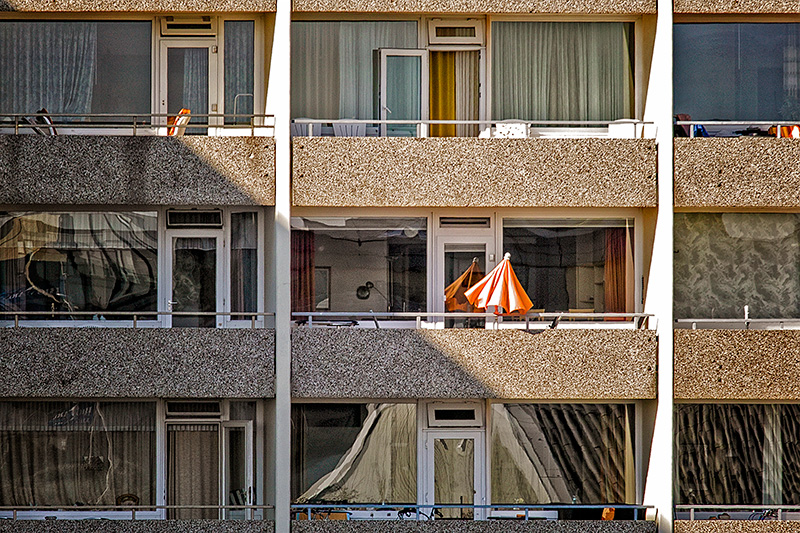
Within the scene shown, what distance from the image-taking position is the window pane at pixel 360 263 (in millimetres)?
11266

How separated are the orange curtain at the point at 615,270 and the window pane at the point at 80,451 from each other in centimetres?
586

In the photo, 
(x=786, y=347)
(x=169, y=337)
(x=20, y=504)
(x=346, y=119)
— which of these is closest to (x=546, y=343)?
(x=786, y=347)

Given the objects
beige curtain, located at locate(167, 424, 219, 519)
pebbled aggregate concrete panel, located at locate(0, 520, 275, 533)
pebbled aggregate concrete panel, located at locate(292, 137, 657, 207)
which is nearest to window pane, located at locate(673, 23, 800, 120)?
pebbled aggregate concrete panel, located at locate(292, 137, 657, 207)

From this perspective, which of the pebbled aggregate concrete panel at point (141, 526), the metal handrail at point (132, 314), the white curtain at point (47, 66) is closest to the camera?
the pebbled aggregate concrete panel at point (141, 526)

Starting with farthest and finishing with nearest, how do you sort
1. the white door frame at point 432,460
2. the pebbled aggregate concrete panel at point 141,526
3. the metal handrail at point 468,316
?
the white door frame at point 432,460
the metal handrail at point 468,316
the pebbled aggregate concrete panel at point 141,526

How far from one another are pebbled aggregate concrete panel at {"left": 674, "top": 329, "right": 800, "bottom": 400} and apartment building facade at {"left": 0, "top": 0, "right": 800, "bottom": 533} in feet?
0.13

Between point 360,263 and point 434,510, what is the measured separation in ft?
10.4

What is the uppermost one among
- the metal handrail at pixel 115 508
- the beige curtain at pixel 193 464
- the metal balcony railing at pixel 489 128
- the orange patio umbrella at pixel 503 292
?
the metal balcony railing at pixel 489 128

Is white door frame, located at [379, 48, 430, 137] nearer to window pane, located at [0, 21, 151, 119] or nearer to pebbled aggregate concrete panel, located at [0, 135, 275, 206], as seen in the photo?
pebbled aggregate concrete panel, located at [0, 135, 275, 206]

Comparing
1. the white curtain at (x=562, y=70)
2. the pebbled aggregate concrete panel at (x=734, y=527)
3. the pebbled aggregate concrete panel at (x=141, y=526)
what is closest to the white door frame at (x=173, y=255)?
the pebbled aggregate concrete panel at (x=141, y=526)

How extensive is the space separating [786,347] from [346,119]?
602 cm

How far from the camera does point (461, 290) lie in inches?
445

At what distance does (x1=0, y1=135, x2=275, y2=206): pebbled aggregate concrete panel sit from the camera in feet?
35.4

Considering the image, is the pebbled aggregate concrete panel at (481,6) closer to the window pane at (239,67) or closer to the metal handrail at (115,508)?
the window pane at (239,67)
